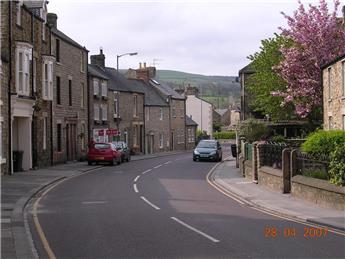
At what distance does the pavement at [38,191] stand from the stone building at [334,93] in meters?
5.98

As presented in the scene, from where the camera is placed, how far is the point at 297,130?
144 feet

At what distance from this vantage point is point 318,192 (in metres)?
16.5

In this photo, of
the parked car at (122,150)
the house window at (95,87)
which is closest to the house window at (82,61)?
the house window at (95,87)

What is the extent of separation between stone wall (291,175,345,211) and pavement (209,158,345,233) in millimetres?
185

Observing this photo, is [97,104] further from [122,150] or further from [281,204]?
[281,204]

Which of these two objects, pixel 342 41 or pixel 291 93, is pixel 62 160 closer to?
pixel 291 93

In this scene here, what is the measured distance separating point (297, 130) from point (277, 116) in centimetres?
283

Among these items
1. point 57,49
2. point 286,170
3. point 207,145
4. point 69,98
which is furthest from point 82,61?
point 286,170

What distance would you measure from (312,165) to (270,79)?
23176 mm

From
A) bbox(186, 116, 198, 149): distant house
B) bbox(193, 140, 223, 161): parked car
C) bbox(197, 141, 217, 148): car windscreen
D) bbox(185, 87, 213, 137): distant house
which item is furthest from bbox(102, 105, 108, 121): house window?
bbox(185, 87, 213, 137): distant house

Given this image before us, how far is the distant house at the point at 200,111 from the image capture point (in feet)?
319

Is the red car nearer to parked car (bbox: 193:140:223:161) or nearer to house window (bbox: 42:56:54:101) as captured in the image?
house window (bbox: 42:56:54:101)

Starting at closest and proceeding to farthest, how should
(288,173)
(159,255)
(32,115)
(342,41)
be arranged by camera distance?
(159,255)
(288,173)
(32,115)
(342,41)

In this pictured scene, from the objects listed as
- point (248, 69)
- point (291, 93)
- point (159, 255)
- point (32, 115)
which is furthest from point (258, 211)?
point (248, 69)
